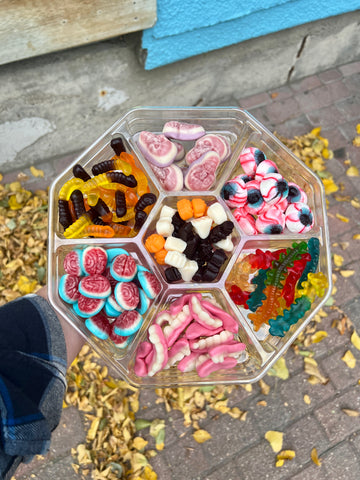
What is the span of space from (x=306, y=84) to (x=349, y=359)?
220cm

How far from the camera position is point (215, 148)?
5.71 ft

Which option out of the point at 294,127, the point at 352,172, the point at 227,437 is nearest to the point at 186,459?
the point at 227,437

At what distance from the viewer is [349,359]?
2.52m

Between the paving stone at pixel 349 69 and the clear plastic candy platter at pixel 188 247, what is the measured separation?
215 centimetres

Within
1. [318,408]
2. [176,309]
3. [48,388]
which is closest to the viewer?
[48,388]

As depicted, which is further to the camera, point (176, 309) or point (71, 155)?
point (71, 155)

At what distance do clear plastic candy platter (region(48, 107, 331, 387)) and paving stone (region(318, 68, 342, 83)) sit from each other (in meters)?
2.02

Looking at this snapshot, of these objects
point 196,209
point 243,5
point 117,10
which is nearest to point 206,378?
point 196,209

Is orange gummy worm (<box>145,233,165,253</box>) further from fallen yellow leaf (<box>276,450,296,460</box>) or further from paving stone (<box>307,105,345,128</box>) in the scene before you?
paving stone (<box>307,105,345,128</box>)

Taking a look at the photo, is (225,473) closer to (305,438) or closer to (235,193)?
(305,438)

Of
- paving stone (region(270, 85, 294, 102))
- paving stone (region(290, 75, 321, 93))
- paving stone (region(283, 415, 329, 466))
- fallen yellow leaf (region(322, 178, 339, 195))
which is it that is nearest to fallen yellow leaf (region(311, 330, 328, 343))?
paving stone (region(283, 415, 329, 466))

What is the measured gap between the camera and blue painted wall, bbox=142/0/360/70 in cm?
234

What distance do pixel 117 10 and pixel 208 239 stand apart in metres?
1.40

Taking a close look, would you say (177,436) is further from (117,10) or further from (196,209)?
(117,10)
